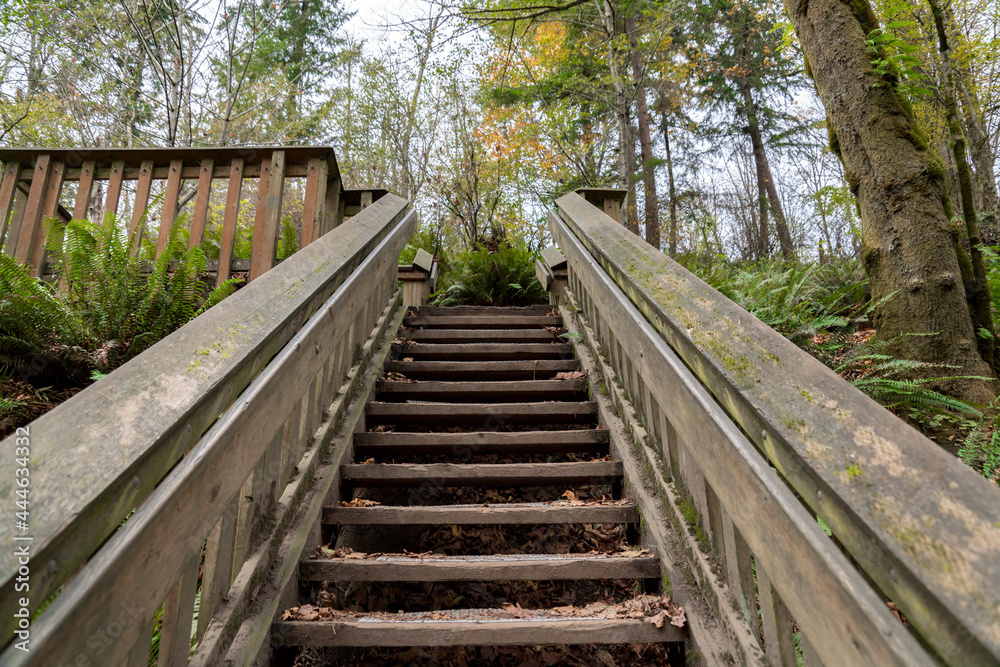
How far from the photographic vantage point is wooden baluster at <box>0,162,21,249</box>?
3553mm

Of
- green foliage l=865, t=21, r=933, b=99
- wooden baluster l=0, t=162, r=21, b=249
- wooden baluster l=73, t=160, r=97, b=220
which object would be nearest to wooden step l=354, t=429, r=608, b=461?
wooden baluster l=73, t=160, r=97, b=220

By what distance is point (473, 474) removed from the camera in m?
2.50

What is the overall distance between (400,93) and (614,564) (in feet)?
40.4

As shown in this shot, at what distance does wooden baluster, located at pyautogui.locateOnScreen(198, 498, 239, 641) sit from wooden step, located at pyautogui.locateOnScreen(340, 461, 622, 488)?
3.22 feet

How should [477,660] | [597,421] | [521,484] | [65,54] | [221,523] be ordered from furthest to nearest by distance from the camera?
[65,54] → [597,421] → [521,484] → [477,660] → [221,523]

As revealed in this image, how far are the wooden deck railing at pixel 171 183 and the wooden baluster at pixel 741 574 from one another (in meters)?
3.13

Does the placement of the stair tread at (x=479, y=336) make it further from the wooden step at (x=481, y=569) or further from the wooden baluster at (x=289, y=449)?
the wooden step at (x=481, y=569)

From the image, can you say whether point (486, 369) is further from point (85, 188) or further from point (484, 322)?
point (85, 188)

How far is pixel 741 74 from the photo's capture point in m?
12.7

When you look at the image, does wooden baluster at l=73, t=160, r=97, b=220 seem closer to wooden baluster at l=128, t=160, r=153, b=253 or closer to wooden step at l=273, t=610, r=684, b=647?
wooden baluster at l=128, t=160, r=153, b=253

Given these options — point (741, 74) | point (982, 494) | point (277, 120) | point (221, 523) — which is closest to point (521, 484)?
point (221, 523)

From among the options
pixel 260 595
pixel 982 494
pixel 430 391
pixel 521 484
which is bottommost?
pixel 260 595

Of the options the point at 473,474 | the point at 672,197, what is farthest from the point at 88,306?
the point at 672,197

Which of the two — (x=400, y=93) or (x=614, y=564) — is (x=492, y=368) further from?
(x=400, y=93)
